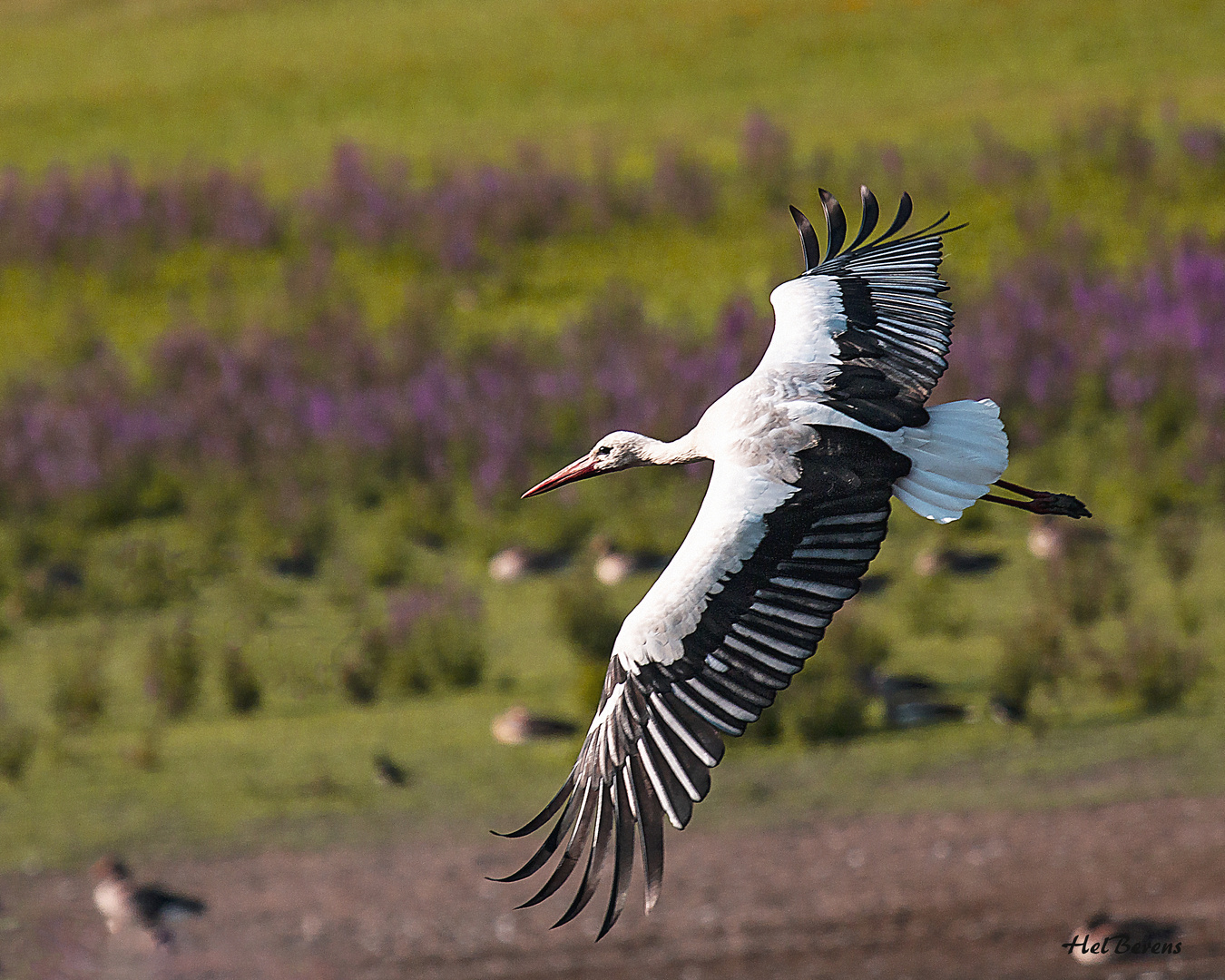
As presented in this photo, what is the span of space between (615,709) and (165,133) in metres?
19.7

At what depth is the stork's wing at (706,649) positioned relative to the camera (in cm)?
495

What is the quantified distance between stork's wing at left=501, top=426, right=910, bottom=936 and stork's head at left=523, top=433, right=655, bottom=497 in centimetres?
121

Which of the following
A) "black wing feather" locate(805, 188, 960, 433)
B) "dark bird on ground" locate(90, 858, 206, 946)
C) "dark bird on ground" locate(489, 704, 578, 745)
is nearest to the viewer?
"black wing feather" locate(805, 188, 960, 433)

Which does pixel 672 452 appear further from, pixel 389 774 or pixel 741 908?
pixel 389 774

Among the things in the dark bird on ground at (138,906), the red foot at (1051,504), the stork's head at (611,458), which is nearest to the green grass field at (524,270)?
the dark bird on ground at (138,906)

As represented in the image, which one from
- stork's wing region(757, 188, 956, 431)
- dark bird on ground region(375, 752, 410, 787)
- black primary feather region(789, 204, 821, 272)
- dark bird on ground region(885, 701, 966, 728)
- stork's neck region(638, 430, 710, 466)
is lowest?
dark bird on ground region(375, 752, 410, 787)

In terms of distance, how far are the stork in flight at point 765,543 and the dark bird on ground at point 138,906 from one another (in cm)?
313

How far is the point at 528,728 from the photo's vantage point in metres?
9.45

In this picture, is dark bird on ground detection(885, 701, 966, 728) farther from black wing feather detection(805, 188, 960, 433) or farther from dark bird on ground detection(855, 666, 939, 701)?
black wing feather detection(805, 188, 960, 433)

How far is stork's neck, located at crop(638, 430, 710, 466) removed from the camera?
6172 mm

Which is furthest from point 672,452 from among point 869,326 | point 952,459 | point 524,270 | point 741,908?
point 524,270

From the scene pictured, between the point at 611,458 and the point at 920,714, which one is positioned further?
the point at 920,714

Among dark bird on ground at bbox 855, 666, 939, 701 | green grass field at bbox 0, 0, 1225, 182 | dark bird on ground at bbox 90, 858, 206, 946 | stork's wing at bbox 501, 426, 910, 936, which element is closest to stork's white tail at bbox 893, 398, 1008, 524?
stork's wing at bbox 501, 426, 910, 936

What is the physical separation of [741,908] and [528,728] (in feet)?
5.50
